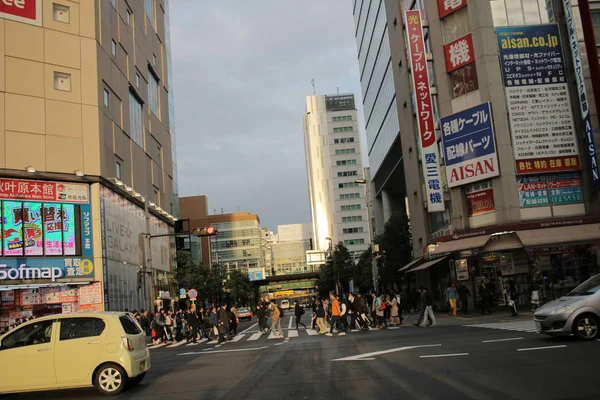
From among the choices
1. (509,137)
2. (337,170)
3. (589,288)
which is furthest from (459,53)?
(337,170)

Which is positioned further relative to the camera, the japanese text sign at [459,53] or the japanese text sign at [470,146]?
the japanese text sign at [459,53]

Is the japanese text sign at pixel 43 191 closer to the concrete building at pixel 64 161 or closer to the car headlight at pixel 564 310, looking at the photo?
the concrete building at pixel 64 161

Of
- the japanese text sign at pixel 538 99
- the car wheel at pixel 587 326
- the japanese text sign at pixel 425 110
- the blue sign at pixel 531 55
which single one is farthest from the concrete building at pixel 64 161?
the car wheel at pixel 587 326

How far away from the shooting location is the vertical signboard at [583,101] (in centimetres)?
2866

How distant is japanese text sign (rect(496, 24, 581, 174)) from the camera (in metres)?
30.0

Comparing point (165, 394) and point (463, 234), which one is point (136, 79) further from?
point (165, 394)

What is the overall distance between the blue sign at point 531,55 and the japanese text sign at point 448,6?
2958mm

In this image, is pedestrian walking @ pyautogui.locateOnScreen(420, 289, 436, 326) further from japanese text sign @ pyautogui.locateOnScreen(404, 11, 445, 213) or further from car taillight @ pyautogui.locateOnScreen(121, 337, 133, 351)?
car taillight @ pyautogui.locateOnScreen(121, 337, 133, 351)

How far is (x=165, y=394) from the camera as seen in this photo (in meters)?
10.8

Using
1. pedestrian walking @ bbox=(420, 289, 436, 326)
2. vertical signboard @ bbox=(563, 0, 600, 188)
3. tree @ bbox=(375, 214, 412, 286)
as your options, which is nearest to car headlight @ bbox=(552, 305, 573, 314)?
pedestrian walking @ bbox=(420, 289, 436, 326)

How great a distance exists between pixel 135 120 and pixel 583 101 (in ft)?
102

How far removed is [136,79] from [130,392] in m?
37.8

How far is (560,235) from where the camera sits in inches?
1118

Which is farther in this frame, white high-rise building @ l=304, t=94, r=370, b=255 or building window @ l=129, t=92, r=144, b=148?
white high-rise building @ l=304, t=94, r=370, b=255
